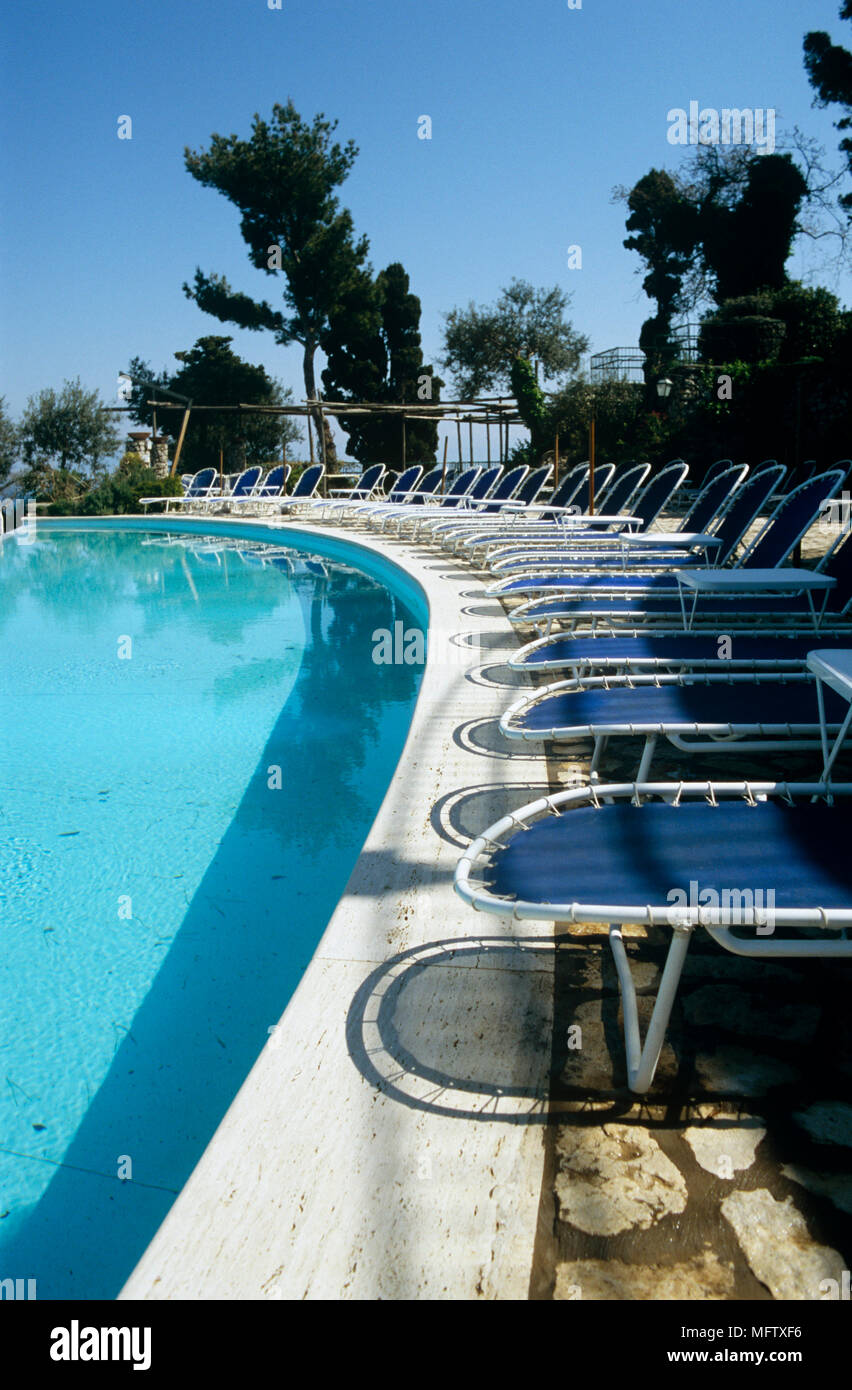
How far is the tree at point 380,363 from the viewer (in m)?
29.2

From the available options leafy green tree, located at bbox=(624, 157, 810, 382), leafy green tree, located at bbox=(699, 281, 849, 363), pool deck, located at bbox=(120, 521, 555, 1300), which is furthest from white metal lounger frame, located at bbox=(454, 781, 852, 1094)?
leafy green tree, located at bbox=(624, 157, 810, 382)

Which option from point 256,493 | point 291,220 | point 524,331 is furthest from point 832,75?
point 291,220

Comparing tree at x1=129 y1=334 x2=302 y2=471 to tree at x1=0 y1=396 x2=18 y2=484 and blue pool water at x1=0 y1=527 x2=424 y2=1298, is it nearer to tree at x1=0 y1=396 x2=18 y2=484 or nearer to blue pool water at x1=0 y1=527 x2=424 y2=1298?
tree at x1=0 y1=396 x2=18 y2=484

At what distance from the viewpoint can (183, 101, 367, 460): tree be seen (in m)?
27.5

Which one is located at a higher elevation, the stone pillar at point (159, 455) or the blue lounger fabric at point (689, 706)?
the stone pillar at point (159, 455)

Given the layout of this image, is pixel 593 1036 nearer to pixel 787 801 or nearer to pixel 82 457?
pixel 787 801

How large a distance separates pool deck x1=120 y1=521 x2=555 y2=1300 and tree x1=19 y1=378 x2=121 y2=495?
27550mm

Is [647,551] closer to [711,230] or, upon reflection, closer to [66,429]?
[711,230]

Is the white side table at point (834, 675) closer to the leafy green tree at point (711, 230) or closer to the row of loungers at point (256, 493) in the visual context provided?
the row of loungers at point (256, 493)

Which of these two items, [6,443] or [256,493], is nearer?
[256,493]

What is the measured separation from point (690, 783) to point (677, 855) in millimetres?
477

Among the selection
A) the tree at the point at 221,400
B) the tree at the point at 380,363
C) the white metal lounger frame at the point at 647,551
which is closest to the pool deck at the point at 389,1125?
the white metal lounger frame at the point at 647,551

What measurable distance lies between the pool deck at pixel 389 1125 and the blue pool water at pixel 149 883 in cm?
18

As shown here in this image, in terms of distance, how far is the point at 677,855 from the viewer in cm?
170
